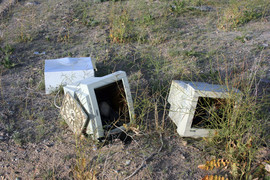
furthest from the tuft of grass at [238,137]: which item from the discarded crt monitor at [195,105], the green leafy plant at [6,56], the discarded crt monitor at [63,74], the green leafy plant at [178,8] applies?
the green leafy plant at [178,8]

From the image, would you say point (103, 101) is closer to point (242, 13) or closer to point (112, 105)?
point (112, 105)

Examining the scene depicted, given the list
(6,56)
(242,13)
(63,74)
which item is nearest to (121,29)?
(63,74)

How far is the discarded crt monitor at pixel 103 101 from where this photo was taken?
248 cm

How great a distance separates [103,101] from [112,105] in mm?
133

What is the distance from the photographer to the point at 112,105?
2.80 meters

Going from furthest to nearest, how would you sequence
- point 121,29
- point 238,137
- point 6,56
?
1. point 121,29
2. point 6,56
3. point 238,137

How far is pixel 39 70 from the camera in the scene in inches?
157

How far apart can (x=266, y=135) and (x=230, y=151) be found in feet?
1.99

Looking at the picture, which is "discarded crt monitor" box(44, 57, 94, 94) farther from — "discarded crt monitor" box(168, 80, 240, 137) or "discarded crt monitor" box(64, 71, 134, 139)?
"discarded crt monitor" box(168, 80, 240, 137)

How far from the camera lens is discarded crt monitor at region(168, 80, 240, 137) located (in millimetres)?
2512

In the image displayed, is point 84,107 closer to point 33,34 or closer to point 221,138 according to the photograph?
point 221,138

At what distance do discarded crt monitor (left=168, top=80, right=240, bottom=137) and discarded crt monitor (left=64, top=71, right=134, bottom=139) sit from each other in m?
0.50

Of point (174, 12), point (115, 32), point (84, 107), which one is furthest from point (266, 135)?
point (174, 12)

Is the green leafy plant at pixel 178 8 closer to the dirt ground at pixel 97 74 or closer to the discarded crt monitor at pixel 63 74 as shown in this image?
the dirt ground at pixel 97 74
